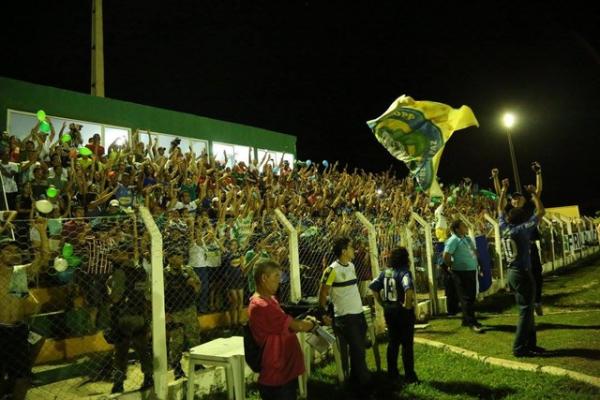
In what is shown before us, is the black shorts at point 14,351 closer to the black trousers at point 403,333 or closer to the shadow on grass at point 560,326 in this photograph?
the black trousers at point 403,333

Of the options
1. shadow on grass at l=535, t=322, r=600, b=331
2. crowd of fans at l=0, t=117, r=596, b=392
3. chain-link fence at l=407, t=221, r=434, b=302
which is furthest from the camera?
chain-link fence at l=407, t=221, r=434, b=302

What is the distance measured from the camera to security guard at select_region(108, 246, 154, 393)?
Result: 5.14m

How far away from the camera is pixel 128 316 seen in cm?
523

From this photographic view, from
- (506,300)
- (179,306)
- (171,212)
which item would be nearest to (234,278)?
(171,212)

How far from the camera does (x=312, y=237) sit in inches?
329

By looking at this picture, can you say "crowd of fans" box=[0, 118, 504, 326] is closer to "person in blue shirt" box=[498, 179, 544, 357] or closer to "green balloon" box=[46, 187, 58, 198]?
"green balloon" box=[46, 187, 58, 198]

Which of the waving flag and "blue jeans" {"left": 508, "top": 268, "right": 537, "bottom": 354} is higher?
the waving flag

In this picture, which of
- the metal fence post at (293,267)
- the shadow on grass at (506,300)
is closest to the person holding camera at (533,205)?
the shadow on grass at (506,300)

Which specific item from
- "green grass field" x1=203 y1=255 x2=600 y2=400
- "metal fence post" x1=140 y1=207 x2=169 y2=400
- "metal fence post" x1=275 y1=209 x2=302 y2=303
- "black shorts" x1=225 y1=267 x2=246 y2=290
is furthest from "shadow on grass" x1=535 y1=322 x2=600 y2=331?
"metal fence post" x1=140 y1=207 x2=169 y2=400

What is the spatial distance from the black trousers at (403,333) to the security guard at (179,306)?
252 cm

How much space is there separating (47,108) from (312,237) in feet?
26.4

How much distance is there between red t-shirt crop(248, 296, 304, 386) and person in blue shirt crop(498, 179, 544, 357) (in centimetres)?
390

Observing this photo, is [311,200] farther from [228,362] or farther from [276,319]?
[276,319]

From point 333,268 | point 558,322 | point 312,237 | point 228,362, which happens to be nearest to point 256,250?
point 312,237
